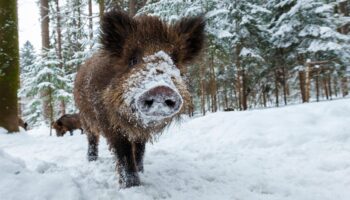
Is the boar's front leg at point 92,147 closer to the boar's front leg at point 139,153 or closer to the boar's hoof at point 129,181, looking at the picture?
the boar's front leg at point 139,153

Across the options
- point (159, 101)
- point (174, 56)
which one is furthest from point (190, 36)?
point (159, 101)

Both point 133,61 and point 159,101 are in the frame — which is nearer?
point 159,101

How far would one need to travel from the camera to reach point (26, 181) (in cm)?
231

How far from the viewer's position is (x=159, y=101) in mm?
2455

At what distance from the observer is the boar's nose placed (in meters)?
2.45

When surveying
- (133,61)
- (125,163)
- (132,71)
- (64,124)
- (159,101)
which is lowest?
(125,163)

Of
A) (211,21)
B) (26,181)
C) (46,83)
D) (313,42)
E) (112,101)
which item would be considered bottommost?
(26,181)

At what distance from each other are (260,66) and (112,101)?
14752 millimetres

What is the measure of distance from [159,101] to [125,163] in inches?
51.1

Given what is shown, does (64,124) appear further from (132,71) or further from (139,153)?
(132,71)

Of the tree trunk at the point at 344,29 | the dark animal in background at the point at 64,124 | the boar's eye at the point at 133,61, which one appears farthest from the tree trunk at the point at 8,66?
the tree trunk at the point at 344,29

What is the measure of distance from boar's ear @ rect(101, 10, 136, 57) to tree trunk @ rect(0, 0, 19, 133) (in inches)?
190

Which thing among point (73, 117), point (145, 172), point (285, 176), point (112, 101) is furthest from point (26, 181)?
point (73, 117)

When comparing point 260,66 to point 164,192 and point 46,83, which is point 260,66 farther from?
point 164,192
